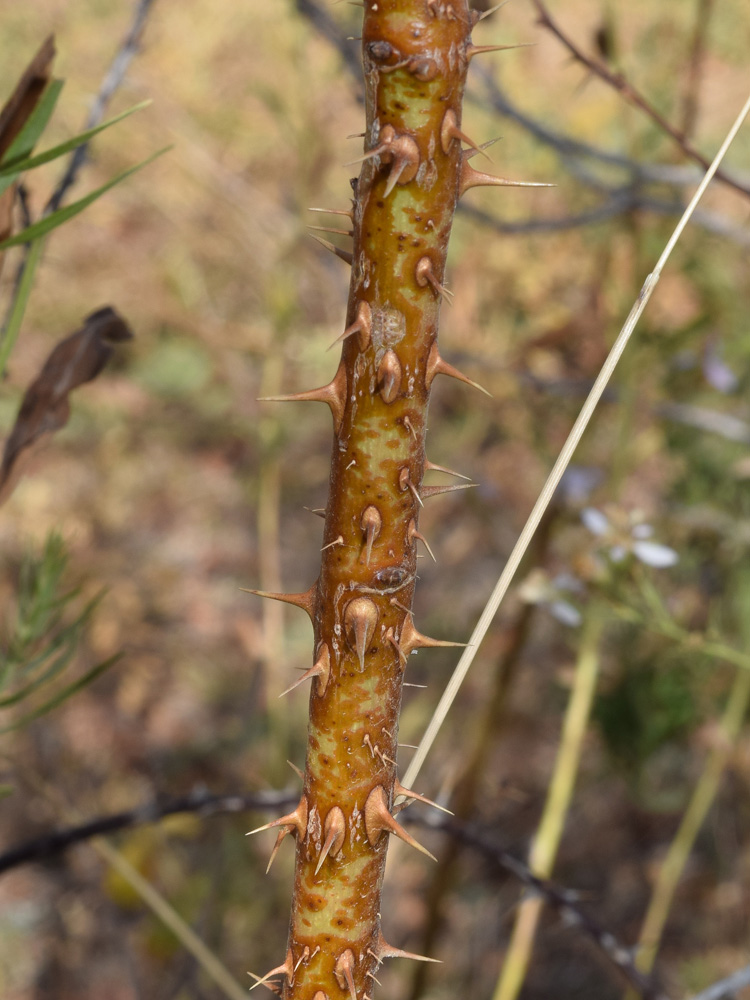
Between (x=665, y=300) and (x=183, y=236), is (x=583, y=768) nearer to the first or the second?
(x=665, y=300)

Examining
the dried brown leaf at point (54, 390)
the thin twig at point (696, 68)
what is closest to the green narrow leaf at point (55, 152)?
the dried brown leaf at point (54, 390)

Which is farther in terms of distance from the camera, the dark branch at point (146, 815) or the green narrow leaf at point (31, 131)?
the dark branch at point (146, 815)

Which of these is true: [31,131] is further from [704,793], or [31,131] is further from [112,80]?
[704,793]

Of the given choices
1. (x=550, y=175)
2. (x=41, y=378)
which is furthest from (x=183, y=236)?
(x=41, y=378)

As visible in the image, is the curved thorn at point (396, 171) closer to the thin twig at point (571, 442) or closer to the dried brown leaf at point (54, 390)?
the thin twig at point (571, 442)

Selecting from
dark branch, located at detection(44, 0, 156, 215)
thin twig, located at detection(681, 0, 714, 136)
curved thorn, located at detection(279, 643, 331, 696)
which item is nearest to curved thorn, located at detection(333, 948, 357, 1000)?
curved thorn, located at detection(279, 643, 331, 696)

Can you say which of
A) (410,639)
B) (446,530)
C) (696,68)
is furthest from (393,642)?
(446,530)
